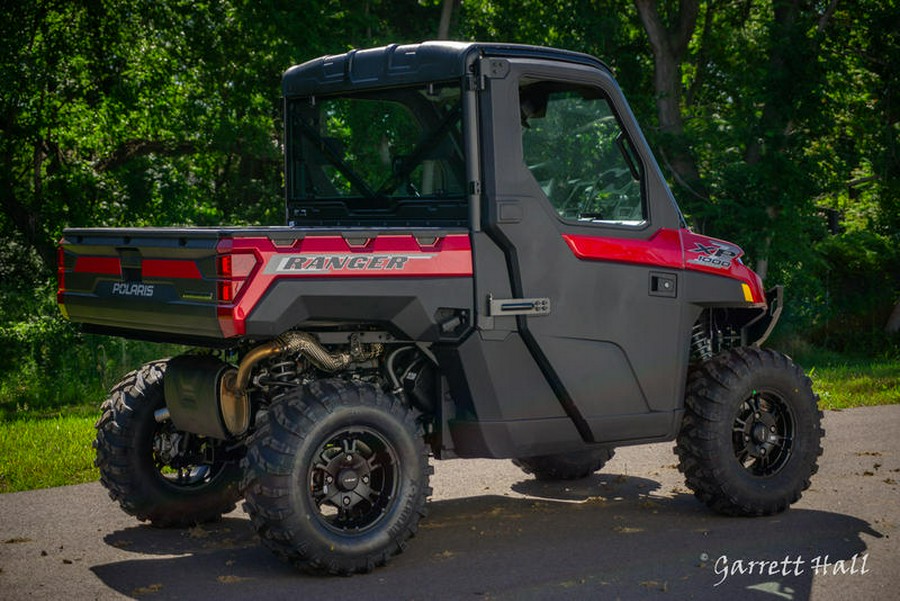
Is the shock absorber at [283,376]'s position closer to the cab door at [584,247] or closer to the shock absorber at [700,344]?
the cab door at [584,247]

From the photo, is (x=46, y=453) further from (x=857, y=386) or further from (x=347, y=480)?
(x=857, y=386)

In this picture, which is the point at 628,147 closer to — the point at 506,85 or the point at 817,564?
the point at 506,85

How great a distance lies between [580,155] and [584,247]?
20.3 inches

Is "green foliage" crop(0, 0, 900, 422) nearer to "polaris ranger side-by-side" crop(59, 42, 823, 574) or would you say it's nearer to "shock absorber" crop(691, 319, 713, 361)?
"polaris ranger side-by-side" crop(59, 42, 823, 574)

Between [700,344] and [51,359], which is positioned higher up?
[700,344]

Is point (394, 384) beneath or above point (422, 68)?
beneath

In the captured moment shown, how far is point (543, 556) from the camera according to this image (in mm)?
6344

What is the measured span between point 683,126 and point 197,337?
14900 millimetres

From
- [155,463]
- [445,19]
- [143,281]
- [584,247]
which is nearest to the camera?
[143,281]

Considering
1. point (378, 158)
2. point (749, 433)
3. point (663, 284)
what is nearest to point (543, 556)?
point (663, 284)

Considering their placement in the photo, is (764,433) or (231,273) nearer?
(231,273)

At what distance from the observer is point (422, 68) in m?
6.62

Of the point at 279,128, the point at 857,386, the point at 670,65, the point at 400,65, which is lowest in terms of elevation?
the point at 857,386

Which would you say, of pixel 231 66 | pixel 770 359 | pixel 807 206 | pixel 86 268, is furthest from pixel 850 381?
pixel 231 66
